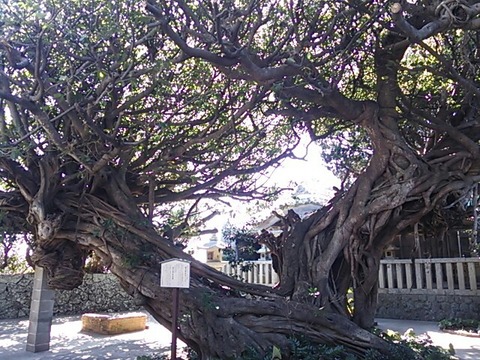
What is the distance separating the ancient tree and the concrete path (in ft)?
4.52

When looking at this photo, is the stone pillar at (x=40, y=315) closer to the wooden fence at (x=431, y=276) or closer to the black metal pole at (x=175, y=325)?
the black metal pole at (x=175, y=325)

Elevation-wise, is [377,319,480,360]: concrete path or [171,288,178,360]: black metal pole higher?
[171,288,178,360]: black metal pole

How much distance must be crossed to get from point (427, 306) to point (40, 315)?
788 cm

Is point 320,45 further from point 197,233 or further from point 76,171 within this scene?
point 197,233

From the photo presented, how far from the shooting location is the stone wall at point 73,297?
39.0 ft

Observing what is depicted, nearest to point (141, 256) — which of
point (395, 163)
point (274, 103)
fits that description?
point (274, 103)

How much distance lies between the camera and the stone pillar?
6758 millimetres

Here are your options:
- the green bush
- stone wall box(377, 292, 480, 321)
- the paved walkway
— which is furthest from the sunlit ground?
stone wall box(377, 292, 480, 321)

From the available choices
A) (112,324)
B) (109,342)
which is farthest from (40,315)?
(112,324)

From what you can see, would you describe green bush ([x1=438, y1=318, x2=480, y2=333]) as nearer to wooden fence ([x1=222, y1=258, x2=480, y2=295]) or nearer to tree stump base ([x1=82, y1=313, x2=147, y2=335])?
wooden fence ([x1=222, y1=258, x2=480, y2=295])

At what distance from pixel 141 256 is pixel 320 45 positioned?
143 inches

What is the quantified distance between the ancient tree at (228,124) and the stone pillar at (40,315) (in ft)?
1.81

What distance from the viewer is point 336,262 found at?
6.04 m

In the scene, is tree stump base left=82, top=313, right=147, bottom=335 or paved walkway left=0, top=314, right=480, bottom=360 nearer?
paved walkway left=0, top=314, right=480, bottom=360
